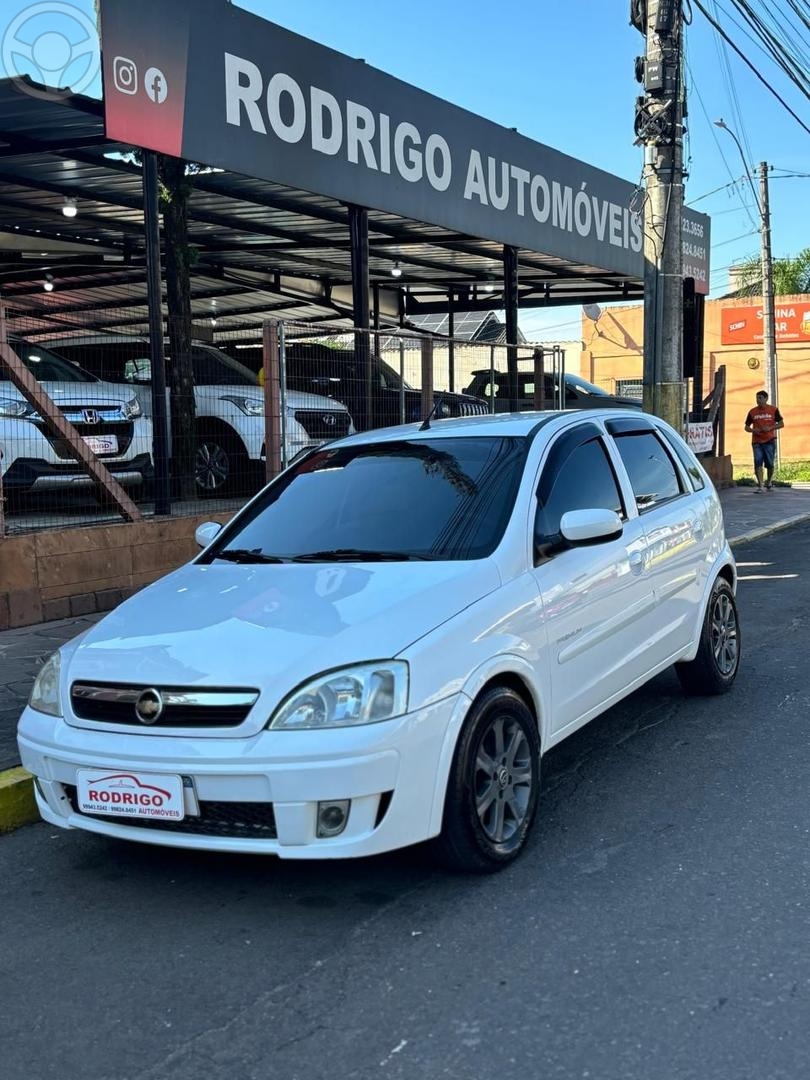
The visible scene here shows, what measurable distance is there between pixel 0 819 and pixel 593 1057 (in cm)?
283

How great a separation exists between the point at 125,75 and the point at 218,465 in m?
3.51

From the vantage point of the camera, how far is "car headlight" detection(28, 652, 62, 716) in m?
3.83

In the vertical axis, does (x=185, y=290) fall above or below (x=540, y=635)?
above

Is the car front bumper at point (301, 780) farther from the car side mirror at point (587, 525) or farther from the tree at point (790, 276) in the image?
the tree at point (790, 276)

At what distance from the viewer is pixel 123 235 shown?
16.6 meters

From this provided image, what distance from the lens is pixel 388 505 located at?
4711 millimetres

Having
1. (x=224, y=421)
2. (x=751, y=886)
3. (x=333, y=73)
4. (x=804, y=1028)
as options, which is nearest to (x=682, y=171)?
(x=333, y=73)

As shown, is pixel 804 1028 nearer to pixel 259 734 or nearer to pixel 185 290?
pixel 259 734

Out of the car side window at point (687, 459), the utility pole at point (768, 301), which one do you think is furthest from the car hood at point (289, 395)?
the utility pole at point (768, 301)

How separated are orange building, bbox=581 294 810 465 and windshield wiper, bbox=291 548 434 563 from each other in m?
28.1

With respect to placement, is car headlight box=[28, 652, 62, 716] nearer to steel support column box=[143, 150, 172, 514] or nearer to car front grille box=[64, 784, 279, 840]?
car front grille box=[64, 784, 279, 840]

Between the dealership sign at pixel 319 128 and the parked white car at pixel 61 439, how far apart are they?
6.86 ft

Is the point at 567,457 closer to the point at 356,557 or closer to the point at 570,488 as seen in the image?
the point at 570,488

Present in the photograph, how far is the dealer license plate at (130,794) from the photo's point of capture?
11.3 feet
